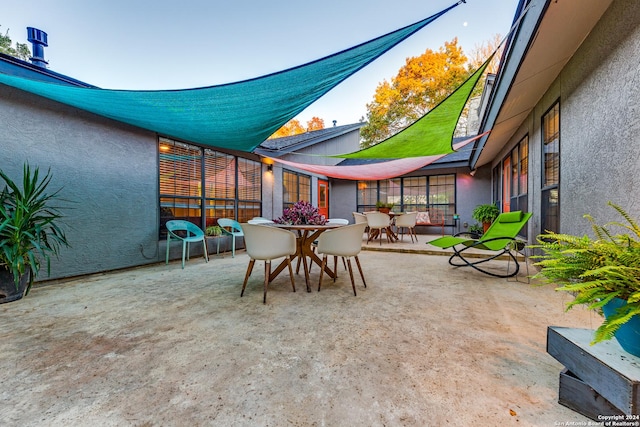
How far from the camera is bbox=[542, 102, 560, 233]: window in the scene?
9.80ft

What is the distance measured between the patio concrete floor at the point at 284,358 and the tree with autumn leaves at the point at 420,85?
1263cm

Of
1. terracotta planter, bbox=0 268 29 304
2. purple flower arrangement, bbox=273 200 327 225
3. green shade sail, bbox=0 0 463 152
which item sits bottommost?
terracotta planter, bbox=0 268 29 304

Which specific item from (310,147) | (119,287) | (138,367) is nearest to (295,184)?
(310,147)

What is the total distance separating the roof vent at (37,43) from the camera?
3.29 metres

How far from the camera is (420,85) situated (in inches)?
543

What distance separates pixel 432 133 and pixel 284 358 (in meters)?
3.74

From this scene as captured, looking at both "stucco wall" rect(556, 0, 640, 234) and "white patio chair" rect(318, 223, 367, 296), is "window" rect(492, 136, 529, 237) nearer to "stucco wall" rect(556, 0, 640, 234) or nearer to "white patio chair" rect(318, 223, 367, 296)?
"stucco wall" rect(556, 0, 640, 234)

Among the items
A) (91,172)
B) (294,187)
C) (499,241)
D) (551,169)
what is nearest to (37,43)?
(91,172)

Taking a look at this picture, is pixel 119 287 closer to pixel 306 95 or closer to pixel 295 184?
pixel 306 95

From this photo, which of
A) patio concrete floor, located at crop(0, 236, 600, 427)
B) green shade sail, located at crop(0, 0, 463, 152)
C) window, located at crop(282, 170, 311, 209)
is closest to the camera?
patio concrete floor, located at crop(0, 236, 600, 427)

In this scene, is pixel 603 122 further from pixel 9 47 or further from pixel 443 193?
pixel 9 47

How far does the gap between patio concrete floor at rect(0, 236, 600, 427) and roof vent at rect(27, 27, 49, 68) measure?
9.79 feet

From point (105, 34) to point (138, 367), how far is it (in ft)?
25.6

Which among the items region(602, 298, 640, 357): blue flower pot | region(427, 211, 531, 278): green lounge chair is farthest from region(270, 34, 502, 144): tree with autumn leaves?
region(602, 298, 640, 357): blue flower pot
